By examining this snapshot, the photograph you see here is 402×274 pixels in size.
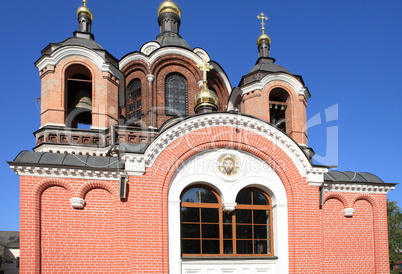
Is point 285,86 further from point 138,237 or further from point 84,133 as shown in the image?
point 138,237

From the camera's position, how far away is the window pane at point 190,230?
1318 cm

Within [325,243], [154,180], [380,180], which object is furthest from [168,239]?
[380,180]

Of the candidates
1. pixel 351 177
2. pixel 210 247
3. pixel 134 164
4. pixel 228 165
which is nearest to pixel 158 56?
pixel 228 165

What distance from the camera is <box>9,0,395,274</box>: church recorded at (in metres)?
12.2

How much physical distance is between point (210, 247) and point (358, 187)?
5118 mm

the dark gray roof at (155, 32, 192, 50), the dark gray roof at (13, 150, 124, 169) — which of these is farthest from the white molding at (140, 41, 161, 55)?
the dark gray roof at (13, 150, 124, 169)

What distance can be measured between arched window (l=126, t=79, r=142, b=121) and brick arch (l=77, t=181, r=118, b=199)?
24.5ft

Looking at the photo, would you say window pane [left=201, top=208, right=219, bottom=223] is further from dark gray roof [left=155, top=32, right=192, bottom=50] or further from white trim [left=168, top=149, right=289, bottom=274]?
dark gray roof [left=155, top=32, right=192, bottom=50]

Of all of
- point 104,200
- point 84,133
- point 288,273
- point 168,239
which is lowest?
point 288,273

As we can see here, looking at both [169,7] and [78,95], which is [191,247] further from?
[169,7]

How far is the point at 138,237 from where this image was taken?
40.0ft

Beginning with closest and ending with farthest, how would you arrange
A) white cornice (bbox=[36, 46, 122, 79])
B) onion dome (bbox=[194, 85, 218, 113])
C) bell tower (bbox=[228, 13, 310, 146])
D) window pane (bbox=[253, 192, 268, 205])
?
window pane (bbox=[253, 192, 268, 205])
onion dome (bbox=[194, 85, 218, 113])
white cornice (bbox=[36, 46, 122, 79])
bell tower (bbox=[228, 13, 310, 146])

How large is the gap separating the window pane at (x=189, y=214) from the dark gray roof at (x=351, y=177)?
13.7 feet

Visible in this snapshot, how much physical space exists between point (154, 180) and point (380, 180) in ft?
24.1
